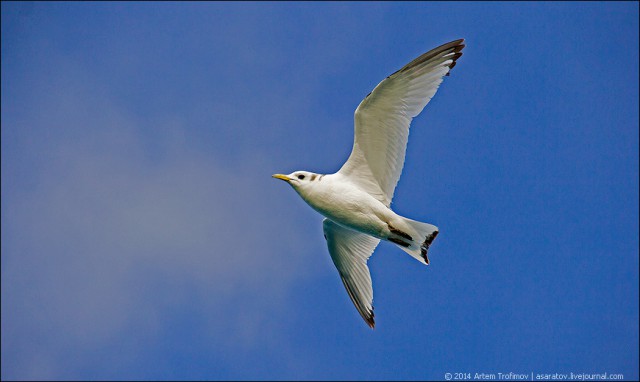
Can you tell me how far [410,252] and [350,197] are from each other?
1141 millimetres

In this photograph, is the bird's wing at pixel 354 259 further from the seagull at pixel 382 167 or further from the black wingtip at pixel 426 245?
the black wingtip at pixel 426 245

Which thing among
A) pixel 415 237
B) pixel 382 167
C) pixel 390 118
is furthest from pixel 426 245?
pixel 390 118

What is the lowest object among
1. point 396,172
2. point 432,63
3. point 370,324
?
point 370,324

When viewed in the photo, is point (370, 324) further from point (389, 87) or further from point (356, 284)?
point (389, 87)

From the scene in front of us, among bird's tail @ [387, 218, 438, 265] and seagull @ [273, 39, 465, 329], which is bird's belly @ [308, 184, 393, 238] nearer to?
seagull @ [273, 39, 465, 329]

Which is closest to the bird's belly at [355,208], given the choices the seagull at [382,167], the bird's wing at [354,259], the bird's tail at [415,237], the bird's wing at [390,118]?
the seagull at [382,167]

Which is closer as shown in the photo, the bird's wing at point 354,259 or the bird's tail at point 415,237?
the bird's tail at point 415,237

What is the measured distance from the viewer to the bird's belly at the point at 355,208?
9.83 meters

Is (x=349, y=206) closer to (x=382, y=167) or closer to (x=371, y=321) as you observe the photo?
(x=382, y=167)

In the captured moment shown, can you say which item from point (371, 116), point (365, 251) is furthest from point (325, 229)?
point (371, 116)

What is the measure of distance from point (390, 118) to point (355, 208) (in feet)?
4.38

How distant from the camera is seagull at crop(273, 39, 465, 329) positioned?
31.5ft

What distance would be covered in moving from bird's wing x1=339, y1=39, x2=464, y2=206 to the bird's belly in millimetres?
415

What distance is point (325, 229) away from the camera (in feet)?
36.2
